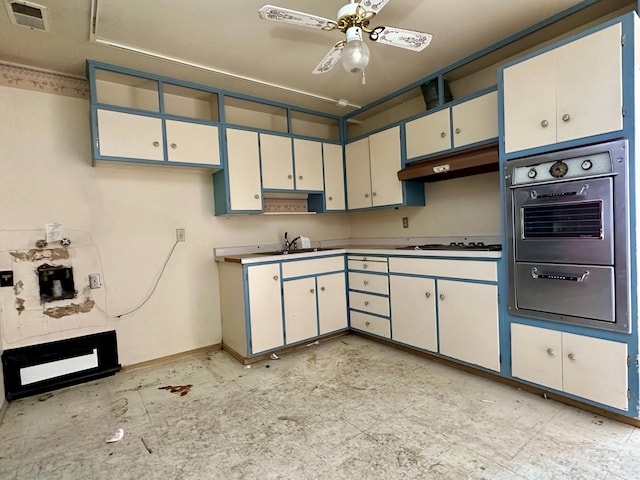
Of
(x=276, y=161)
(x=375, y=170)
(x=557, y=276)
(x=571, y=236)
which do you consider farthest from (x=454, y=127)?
(x=276, y=161)

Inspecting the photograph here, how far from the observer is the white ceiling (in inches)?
80.5

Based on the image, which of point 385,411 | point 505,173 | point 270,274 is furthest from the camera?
point 270,274

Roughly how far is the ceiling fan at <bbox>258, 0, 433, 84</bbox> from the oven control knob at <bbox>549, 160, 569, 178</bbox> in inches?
42.8

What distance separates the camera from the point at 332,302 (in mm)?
3502

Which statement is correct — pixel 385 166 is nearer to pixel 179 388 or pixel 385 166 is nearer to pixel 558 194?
pixel 558 194

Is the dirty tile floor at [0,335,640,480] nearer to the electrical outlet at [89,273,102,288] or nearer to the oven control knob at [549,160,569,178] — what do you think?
the electrical outlet at [89,273,102,288]

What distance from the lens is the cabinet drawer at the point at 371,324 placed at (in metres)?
3.21

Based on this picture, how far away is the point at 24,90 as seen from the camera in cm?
258

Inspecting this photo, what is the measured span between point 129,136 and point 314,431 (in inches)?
100

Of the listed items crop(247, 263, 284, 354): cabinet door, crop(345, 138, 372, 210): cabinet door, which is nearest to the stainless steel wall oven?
crop(345, 138, 372, 210): cabinet door

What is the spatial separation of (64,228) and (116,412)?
153 cm

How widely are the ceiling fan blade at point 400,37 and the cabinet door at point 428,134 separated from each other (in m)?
1.06

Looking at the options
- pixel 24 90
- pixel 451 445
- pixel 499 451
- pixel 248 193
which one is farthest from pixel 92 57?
pixel 499 451

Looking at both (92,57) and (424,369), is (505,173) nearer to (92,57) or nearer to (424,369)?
(424,369)
